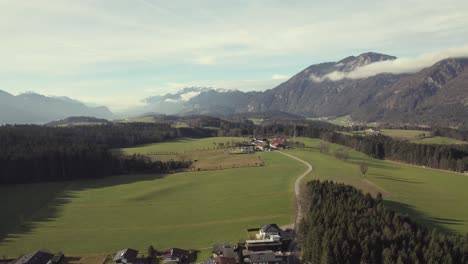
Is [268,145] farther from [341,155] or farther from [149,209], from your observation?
[149,209]

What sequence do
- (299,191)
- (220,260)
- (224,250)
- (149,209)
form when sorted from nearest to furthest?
(220,260) < (224,250) < (149,209) < (299,191)

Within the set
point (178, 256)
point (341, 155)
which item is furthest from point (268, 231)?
point (341, 155)

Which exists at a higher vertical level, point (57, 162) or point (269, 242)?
point (57, 162)

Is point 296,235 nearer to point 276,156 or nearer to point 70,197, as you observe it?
point 70,197

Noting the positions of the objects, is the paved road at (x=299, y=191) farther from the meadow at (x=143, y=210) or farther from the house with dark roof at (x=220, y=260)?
the house with dark roof at (x=220, y=260)

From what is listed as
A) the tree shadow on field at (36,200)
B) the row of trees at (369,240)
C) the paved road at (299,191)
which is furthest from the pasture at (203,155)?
the row of trees at (369,240)

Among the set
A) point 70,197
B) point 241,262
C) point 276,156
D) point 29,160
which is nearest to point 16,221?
point 70,197

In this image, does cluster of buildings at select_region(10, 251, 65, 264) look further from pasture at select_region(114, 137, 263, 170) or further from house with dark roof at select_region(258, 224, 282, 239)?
pasture at select_region(114, 137, 263, 170)
